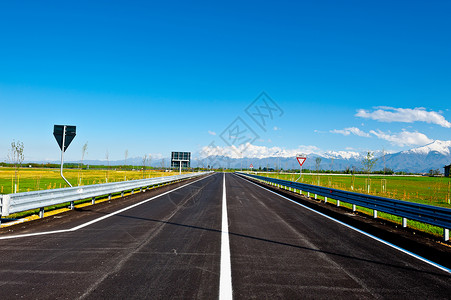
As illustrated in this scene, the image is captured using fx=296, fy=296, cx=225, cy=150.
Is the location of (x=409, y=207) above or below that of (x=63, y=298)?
above

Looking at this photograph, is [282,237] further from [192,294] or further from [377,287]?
[192,294]

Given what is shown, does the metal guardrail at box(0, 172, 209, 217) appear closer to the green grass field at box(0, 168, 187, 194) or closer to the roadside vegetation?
the roadside vegetation

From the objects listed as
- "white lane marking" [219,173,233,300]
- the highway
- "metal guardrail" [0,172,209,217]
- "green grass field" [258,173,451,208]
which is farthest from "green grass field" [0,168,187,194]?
"green grass field" [258,173,451,208]

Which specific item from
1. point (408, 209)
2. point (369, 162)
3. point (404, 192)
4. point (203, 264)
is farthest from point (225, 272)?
point (369, 162)

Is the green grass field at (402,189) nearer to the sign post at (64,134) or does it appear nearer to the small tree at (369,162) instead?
the small tree at (369,162)

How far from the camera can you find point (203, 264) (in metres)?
5.10

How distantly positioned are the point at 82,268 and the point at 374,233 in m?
7.29

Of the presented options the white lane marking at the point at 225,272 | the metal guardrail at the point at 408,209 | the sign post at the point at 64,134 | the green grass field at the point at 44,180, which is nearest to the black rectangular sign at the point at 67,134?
the sign post at the point at 64,134

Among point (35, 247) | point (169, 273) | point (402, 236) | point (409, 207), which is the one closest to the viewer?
point (169, 273)

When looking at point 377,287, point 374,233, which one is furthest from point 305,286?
point 374,233

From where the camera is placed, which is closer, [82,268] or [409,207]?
[82,268]

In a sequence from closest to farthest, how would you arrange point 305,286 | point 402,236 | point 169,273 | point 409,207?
point 305,286
point 169,273
point 402,236
point 409,207

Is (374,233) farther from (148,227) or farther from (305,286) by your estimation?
(148,227)

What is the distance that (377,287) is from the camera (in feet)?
13.8
